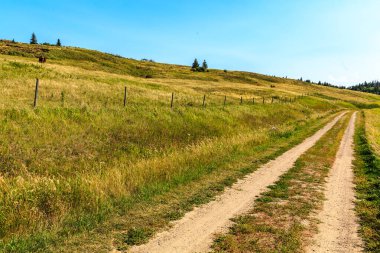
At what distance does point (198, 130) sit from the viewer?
22312mm

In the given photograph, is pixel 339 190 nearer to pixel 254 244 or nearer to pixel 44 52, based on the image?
pixel 254 244

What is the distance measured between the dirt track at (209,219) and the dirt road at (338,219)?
6.36 ft

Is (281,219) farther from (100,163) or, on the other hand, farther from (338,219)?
(100,163)

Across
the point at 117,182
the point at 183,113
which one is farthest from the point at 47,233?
the point at 183,113

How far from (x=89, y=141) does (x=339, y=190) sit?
10.7 m

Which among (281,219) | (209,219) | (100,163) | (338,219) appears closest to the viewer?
(209,219)

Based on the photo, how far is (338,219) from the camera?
8305 mm

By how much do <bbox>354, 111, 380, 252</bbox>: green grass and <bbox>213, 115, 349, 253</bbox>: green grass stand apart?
1.12 m

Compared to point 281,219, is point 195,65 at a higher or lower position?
higher

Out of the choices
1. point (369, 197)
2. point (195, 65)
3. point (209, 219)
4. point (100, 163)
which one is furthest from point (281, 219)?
point (195, 65)

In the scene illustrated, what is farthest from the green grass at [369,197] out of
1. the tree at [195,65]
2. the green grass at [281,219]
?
the tree at [195,65]

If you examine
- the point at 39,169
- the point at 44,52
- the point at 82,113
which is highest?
the point at 44,52

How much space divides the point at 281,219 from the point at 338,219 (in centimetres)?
155

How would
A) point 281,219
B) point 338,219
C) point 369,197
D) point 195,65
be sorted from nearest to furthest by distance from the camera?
point 281,219 → point 338,219 → point 369,197 → point 195,65
